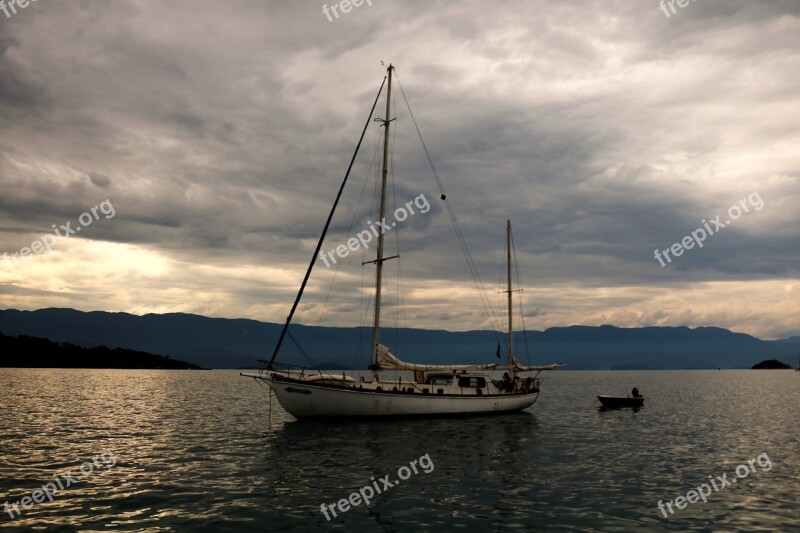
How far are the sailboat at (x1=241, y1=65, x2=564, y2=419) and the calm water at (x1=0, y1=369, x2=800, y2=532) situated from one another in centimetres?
122

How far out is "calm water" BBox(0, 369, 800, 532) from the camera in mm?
17766

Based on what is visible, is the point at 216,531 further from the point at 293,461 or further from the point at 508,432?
the point at 508,432

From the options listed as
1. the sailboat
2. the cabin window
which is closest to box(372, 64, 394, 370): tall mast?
the sailboat

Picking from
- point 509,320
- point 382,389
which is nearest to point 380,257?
point 382,389

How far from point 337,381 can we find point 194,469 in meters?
17.1

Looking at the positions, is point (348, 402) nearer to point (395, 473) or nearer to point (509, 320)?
point (395, 473)

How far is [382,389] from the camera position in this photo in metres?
41.6

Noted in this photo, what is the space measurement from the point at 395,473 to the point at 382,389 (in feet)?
55.4

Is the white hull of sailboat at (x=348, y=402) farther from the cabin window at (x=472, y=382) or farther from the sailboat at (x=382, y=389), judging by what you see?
the cabin window at (x=472, y=382)

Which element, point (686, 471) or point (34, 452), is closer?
point (686, 471)

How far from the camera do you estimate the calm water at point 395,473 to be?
17.8m

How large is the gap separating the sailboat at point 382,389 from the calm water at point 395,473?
1.22 metres

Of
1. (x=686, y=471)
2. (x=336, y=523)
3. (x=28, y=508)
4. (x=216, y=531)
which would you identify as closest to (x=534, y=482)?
(x=686, y=471)

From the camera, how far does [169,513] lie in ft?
59.3
